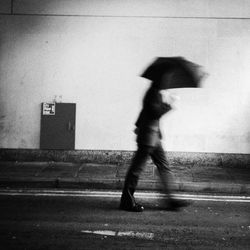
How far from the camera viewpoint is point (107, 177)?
7922 millimetres

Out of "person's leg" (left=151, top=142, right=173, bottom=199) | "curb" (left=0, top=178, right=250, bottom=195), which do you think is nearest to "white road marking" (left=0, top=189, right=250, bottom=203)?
"curb" (left=0, top=178, right=250, bottom=195)

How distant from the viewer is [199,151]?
9.87 metres

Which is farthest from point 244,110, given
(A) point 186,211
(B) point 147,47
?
(A) point 186,211

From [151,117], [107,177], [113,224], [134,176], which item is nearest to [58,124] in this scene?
[107,177]

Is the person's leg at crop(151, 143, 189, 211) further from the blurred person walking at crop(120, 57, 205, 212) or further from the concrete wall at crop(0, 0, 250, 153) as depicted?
the concrete wall at crop(0, 0, 250, 153)

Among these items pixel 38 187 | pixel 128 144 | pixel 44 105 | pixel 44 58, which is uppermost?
pixel 44 58

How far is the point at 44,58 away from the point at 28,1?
138 centimetres

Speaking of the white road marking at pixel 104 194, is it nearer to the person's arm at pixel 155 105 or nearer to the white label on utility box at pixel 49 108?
the person's arm at pixel 155 105

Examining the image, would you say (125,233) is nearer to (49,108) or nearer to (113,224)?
(113,224)

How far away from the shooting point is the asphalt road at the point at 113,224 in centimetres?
469

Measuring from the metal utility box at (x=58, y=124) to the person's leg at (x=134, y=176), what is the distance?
4.12 metres

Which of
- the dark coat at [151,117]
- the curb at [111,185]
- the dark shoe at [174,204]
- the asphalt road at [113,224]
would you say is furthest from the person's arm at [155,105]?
the curb at [111,185]

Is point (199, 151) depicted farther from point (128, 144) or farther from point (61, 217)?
point (61, 217)

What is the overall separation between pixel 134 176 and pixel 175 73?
1579 mm
